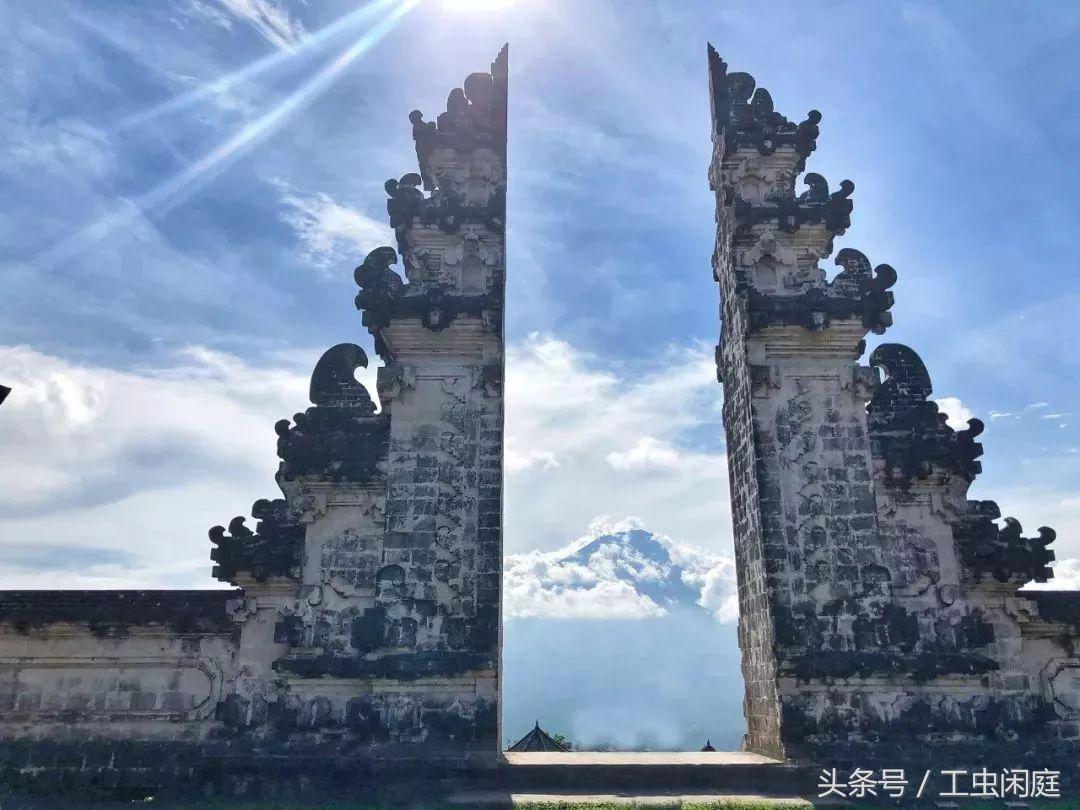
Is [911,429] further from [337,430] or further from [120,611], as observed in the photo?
[120,611]

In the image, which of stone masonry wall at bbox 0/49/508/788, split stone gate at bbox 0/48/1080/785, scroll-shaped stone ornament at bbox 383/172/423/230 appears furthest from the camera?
scroll-shaped stone ornament at bbox 383/172/423/230

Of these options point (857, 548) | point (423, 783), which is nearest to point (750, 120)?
point (857, 548)

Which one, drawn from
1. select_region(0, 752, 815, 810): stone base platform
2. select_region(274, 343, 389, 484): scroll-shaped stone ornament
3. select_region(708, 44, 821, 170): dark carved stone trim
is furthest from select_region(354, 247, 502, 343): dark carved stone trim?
select_region(0, 752, 815, 810): stone base platform

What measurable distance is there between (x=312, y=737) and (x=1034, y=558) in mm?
11292

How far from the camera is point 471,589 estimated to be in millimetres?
12164

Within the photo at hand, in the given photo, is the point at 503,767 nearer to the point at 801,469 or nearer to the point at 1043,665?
the point at 801,469

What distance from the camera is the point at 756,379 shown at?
13.3 m

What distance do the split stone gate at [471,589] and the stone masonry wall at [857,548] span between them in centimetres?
4

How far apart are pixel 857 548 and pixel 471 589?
6.10 meters

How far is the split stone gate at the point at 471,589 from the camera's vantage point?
37.9 feet

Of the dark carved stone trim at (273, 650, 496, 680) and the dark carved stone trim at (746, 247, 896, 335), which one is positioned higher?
the dark carved stone trim at (746, 247, 896, 335)

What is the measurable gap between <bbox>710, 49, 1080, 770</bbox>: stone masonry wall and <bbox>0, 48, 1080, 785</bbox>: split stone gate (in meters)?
0.04

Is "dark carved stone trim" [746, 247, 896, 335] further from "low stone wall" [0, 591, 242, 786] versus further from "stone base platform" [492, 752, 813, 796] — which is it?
"low stone wall" [0, 591, 242, 786]

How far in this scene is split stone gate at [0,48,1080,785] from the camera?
1155 cm
